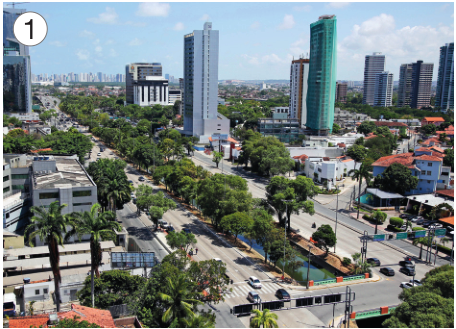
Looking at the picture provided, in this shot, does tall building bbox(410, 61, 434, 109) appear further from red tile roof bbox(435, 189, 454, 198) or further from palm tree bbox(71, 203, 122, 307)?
palm tree bbox(71, 203, 122, 307)

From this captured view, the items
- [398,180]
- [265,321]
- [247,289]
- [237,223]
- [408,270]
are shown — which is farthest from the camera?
[398,180]

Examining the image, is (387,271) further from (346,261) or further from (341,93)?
(341,93)


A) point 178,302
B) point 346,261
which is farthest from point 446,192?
point 178,302

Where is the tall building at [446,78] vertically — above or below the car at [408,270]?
above

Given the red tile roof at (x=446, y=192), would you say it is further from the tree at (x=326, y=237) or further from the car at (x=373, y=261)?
the tree at (x=326, y=237)

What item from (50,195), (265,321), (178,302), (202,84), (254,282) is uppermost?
(202,84)

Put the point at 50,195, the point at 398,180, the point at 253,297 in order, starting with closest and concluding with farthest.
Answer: the point at 253,297
the point at 50,195
the point at 398,180

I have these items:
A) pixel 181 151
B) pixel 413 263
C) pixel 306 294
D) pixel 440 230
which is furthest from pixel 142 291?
pixel 181 151

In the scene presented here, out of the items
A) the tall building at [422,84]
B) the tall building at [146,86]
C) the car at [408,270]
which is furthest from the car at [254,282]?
the tall building at [422,84]
